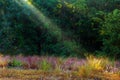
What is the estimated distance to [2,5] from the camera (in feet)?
83.8

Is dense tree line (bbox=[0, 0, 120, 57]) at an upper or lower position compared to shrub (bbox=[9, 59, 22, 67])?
upper

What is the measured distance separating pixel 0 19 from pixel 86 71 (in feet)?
53.8

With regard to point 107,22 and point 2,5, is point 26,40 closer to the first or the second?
point 2,5

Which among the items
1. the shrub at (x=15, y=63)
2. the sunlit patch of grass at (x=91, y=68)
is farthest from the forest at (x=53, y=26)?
the sunlit patch of grass at (x=91, y=68)

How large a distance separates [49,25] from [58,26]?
727 mm

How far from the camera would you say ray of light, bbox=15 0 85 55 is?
23.5 metres

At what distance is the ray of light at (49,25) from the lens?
23527 mm

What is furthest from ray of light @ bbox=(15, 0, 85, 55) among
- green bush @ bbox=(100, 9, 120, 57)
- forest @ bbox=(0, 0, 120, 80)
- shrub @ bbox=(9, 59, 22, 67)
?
shrub @ bbox=(9, 59, 22, 67)

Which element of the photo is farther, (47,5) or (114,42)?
(47,5)

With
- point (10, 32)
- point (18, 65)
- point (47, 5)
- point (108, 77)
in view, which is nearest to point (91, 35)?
point (47, 5)

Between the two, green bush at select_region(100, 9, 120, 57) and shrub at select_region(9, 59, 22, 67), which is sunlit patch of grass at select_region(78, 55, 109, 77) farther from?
green bush at select_region(100, 9, 120, 57)

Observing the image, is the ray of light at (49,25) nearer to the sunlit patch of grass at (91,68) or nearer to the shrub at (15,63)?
the shrub at (15,63)

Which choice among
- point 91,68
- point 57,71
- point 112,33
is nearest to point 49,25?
point 112,33

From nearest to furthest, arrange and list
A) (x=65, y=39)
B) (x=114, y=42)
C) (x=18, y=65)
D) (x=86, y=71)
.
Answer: (x=86, y=71) → (x=18, y=65) → (x=114, y=42) → (x=65, y=39)
